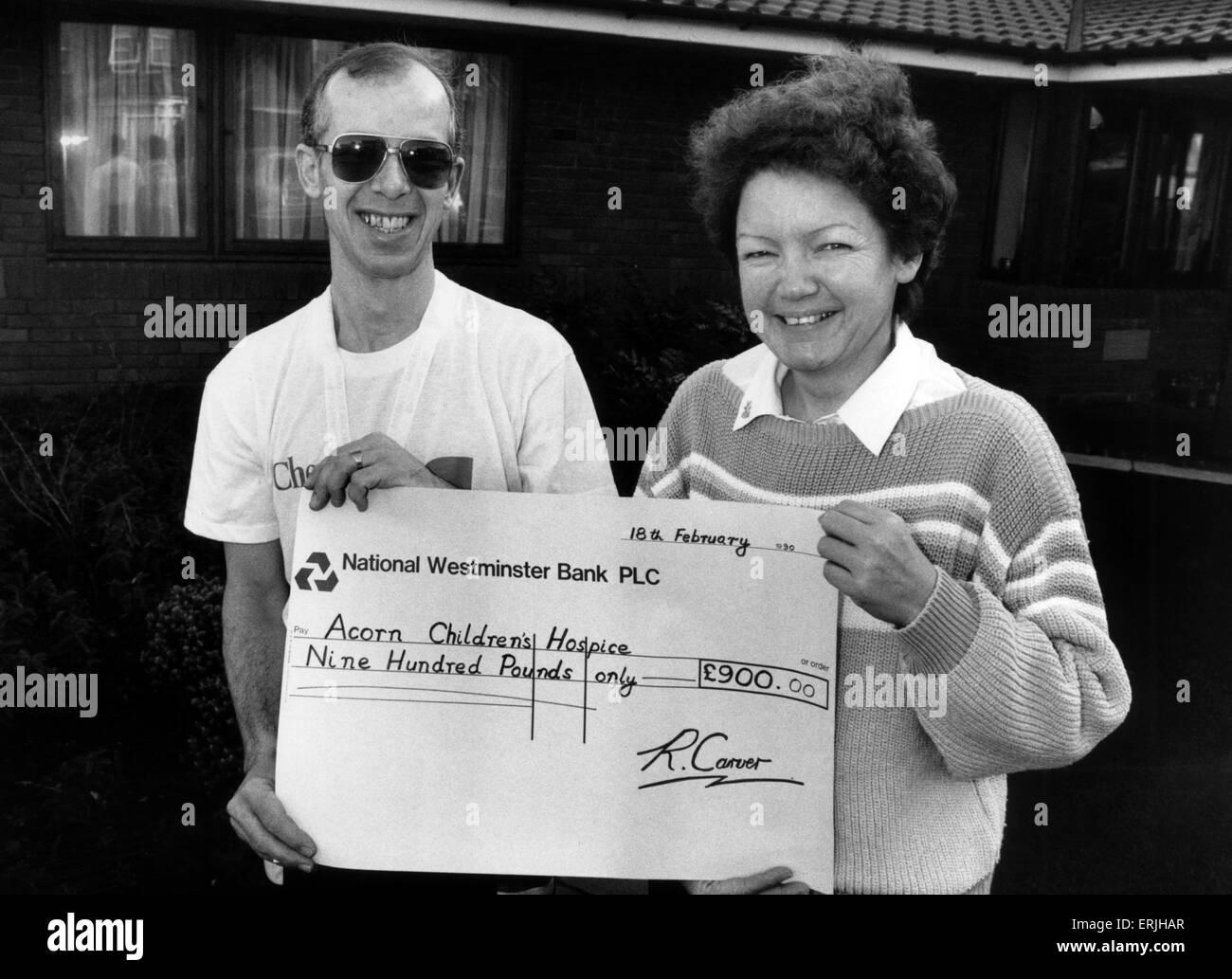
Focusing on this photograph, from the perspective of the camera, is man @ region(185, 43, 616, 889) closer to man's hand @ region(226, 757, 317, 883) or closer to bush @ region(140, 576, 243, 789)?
man's hand @ region(226, 757, 317, 883)

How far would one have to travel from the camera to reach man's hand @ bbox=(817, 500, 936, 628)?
1.37 meters

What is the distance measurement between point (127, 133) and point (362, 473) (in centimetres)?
115

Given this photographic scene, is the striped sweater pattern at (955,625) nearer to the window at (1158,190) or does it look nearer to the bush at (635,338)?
the bush at (635,338)

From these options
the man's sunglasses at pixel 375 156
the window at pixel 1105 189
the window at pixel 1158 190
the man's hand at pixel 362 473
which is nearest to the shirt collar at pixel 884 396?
the man's hand at pixel 362 473

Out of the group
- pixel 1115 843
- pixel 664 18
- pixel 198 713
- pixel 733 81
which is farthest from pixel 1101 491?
pixel 198 713

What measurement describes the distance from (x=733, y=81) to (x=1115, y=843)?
5.59ft

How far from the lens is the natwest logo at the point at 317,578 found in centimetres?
166

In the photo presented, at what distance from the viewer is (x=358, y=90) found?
1717 millimetres

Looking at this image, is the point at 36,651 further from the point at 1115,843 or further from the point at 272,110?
the point at 1115,843

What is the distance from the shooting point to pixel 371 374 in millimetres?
1787

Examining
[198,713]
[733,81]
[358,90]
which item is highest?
[733,81]

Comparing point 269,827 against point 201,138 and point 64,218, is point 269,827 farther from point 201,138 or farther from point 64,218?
point 201,138

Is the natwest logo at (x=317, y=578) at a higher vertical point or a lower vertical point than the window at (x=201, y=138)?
lower
